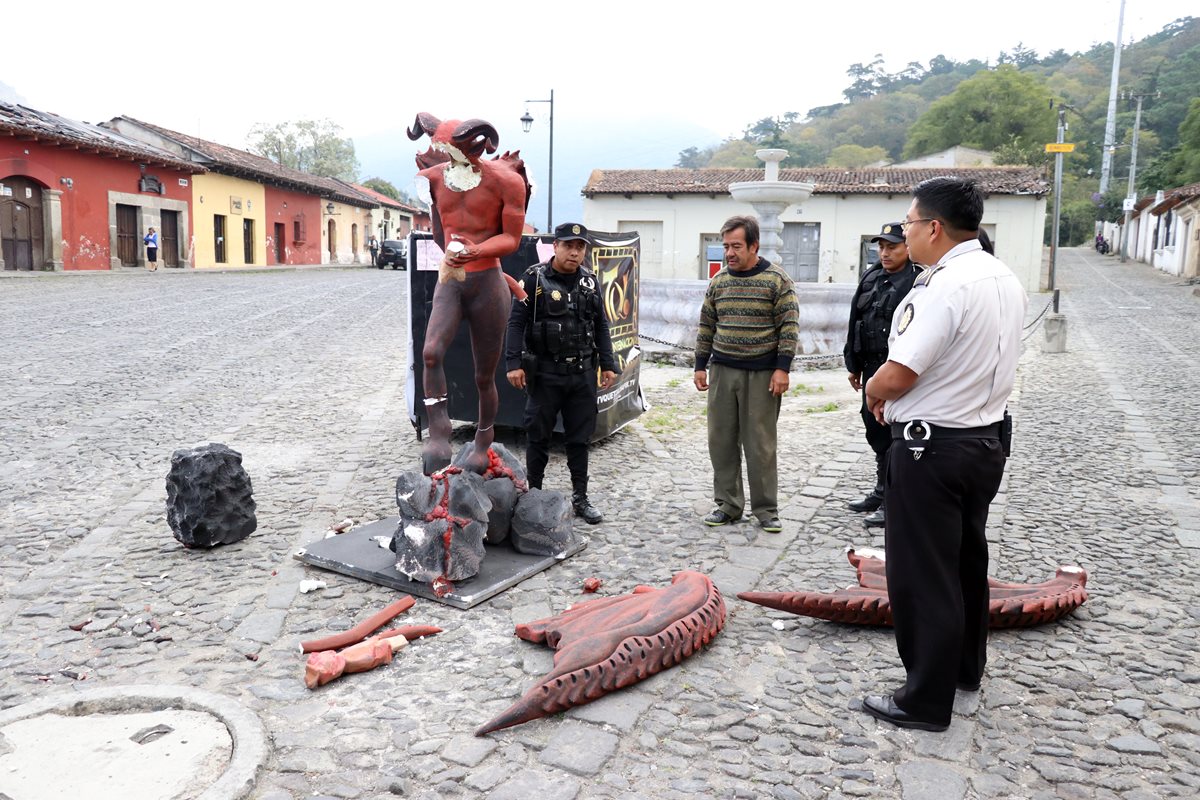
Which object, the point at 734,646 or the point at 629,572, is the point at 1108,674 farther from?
the point at 629,572

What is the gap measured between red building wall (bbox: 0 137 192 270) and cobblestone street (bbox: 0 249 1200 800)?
18.8 metres

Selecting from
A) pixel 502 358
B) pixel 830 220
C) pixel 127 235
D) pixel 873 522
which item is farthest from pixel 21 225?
pixel 873 522

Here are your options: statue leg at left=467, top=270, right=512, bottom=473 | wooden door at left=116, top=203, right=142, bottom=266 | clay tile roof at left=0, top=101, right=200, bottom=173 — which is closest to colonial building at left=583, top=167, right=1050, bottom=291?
clay tile roof at left=0, top=101, right=200, bottom=173

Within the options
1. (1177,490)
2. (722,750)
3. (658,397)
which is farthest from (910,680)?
(658,397)

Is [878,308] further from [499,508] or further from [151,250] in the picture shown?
[151,250]

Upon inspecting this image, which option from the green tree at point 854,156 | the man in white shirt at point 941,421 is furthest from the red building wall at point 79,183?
the green tree at point 854,156

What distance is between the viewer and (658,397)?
388 inches

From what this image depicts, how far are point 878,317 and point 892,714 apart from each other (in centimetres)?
285

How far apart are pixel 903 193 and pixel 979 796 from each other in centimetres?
2970

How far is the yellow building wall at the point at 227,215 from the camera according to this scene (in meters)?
33.3

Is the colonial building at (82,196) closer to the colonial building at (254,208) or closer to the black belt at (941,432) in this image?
the colonial building at (254,208)

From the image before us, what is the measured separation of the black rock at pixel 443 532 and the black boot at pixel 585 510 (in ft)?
3.45

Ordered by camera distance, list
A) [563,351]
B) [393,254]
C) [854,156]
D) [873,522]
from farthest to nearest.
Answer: [854,156] → [393,254] → [873,522] → [563,351]

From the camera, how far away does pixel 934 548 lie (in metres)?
3.02
